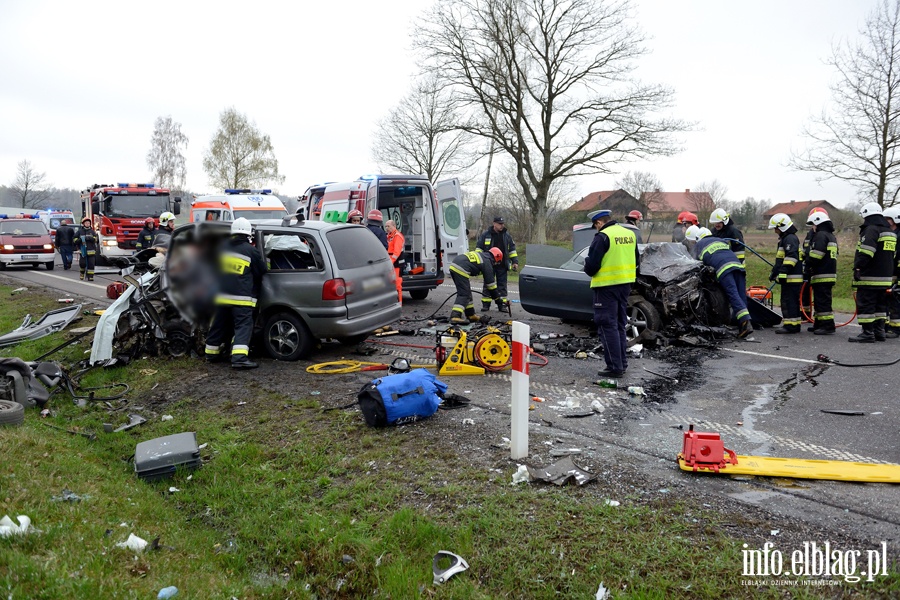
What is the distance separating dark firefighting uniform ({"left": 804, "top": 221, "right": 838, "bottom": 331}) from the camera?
29.5ft

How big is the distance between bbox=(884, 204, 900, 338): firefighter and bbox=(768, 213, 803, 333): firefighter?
3.79 feet

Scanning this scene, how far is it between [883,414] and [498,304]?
643 cm

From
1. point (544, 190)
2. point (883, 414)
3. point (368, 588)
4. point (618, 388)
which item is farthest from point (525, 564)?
point (544, 190)

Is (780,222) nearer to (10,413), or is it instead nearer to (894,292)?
(894,292)

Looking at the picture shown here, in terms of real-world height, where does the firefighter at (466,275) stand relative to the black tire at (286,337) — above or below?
above

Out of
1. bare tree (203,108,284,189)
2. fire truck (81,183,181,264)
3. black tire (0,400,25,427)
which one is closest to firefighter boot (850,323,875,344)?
black tire (0,400,25,427)

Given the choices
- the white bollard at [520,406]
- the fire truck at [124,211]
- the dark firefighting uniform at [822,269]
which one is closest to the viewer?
the white bollard at [520,406]

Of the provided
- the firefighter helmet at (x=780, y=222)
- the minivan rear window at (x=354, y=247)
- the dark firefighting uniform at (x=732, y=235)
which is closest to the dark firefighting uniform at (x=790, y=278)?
the firefighter helmet at (x=780, y=222)

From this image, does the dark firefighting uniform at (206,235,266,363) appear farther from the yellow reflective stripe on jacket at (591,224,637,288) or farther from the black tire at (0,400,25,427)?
the yellow reflective stripe on jacket at (591,224,637,288)

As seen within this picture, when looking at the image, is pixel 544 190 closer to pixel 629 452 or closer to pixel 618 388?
pixel 618 388

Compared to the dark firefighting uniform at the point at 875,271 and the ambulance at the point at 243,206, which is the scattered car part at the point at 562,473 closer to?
the dark firefighting uniform at the point at 875,271

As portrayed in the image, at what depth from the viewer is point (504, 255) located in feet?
38.2

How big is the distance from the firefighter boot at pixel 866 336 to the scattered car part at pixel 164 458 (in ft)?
28.0

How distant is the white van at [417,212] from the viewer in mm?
11883
